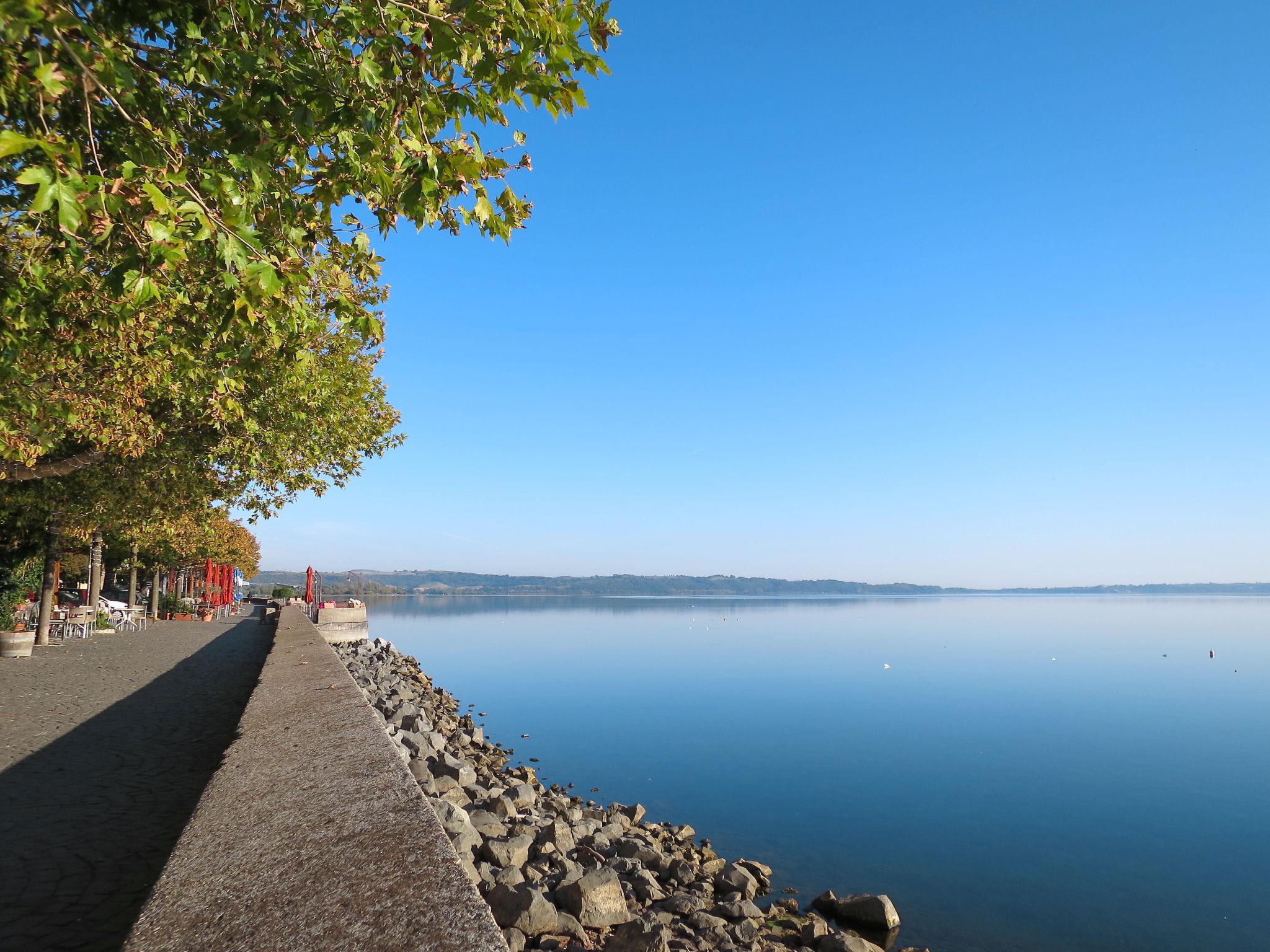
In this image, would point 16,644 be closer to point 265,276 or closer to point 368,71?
point 265,276

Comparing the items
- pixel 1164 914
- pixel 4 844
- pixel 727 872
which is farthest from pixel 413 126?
pixel 1164 914

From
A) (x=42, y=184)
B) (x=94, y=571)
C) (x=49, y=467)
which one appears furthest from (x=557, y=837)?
(x=94, y=571)

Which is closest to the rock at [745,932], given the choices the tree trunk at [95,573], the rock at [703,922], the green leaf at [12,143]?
the rock at [703,922]

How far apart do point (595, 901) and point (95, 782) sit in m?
5.14

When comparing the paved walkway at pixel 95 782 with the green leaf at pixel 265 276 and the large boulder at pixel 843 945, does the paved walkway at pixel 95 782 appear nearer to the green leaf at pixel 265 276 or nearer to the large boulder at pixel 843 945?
the green leaf at pixel 265 276

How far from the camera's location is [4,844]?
18.1 feet

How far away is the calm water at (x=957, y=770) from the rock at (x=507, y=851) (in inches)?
194

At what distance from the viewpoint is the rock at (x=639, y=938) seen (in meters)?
4.91

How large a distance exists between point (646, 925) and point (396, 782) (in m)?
2.11

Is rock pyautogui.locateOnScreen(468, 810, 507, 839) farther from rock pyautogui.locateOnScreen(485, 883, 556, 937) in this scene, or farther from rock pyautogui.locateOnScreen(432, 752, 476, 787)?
rock pyautogui.locateOnScreen(485, 883, 556, 937)

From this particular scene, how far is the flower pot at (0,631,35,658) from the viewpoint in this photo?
56.2ft

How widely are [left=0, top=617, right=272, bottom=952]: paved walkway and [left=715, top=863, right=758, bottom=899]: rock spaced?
5.33 m

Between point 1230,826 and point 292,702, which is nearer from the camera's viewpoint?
point 292,702

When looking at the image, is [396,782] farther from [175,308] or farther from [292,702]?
[175,308]
